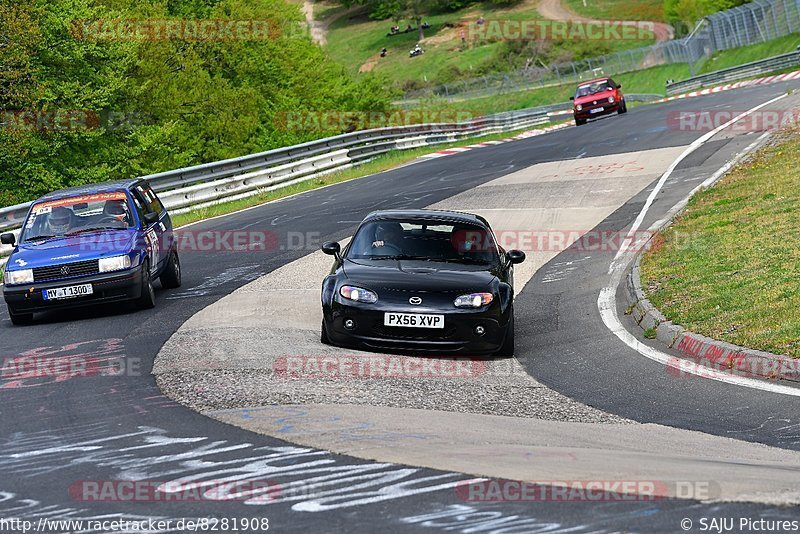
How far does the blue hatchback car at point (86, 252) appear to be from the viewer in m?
13.1

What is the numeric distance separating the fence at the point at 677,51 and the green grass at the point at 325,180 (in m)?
28.2

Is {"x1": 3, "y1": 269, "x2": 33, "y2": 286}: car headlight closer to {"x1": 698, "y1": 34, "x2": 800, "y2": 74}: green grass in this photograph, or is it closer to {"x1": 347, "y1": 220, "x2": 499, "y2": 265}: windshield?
{"x1": 347, "y1": 220, "x2": 499, "y2": 265}: windshield

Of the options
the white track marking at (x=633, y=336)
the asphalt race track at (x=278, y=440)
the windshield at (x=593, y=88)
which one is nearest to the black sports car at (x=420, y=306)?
the asphalt race track at (x=278, y=440)

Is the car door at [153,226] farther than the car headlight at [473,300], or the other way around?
the car door at [153,226]

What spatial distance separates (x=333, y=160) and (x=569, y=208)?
13.6 metres

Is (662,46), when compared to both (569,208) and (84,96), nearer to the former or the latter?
(84,96)

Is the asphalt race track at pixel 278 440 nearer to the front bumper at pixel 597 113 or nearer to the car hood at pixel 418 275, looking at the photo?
the car hood at pixel 418 275

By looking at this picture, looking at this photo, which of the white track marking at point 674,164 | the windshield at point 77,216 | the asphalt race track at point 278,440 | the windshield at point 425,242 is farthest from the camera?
the white track marking at point 674,164

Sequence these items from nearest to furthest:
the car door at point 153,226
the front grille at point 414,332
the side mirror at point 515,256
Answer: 1. the front grille at point 414,332
2. the side mirror at point 515,256
3. the car door at point 153,226

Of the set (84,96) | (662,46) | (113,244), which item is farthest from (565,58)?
(113,244)

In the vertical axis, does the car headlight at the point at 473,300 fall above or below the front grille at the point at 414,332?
above

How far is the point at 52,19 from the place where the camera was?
39250 millimetres

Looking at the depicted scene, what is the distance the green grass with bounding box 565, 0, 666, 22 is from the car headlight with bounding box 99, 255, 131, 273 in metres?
117

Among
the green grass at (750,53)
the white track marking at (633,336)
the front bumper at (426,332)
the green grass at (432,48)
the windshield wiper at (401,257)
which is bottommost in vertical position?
the white track marking at (633,336)
